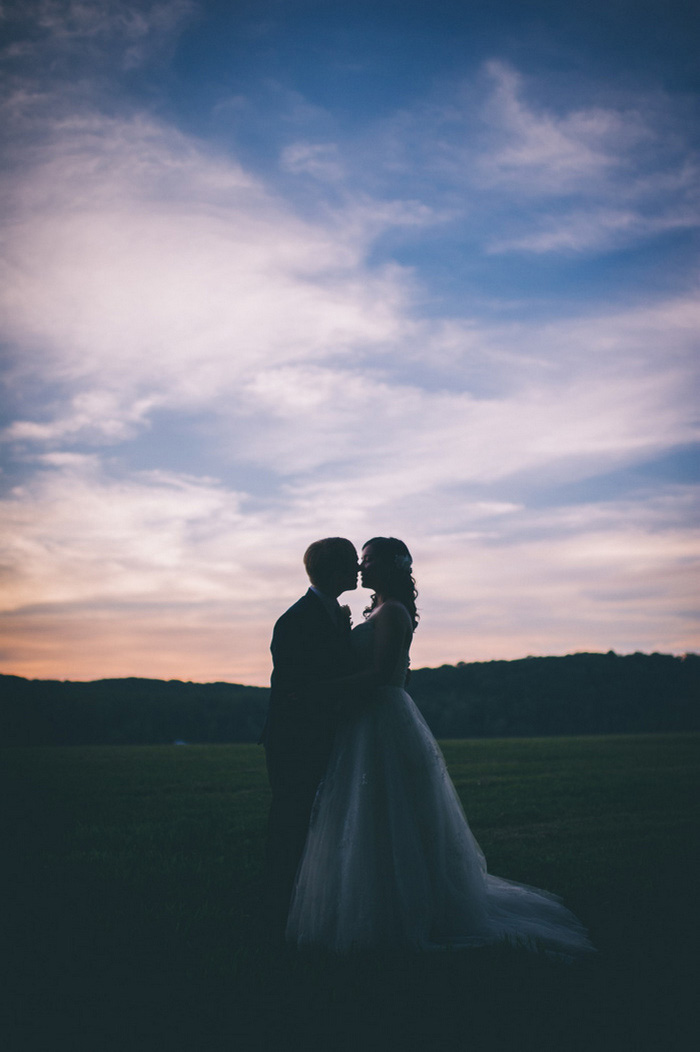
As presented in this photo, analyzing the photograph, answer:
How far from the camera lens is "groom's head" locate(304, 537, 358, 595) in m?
6.02

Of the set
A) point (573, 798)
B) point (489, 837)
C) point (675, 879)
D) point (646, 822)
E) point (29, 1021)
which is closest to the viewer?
point (29, 1021)

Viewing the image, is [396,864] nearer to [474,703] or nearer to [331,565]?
[331,565]

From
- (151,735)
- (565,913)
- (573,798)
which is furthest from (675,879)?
(151,735)

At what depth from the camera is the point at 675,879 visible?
23.4 feet

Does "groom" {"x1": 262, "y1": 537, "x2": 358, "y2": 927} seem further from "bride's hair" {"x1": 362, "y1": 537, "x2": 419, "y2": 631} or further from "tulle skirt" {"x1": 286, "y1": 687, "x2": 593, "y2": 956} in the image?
"bride's hair" {"x1": 362, "y1": 537, "x2": 419, "y2": 631}

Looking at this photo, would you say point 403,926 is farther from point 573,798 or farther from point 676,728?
point 676,728

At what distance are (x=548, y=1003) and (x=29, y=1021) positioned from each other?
319 cm

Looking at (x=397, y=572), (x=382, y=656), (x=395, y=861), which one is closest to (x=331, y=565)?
(x=397, y=572)

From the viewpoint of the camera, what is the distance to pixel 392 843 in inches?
211

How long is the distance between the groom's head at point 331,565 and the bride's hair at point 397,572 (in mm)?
312

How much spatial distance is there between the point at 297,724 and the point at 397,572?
1721 mm

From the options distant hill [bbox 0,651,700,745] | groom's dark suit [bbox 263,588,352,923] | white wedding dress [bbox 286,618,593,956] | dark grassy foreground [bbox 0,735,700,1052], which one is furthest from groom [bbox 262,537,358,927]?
distant hill [bbox 0,651,700,745]

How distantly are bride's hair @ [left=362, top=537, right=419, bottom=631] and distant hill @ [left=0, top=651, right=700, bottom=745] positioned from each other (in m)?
75.9

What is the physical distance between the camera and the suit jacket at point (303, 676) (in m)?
5.75
